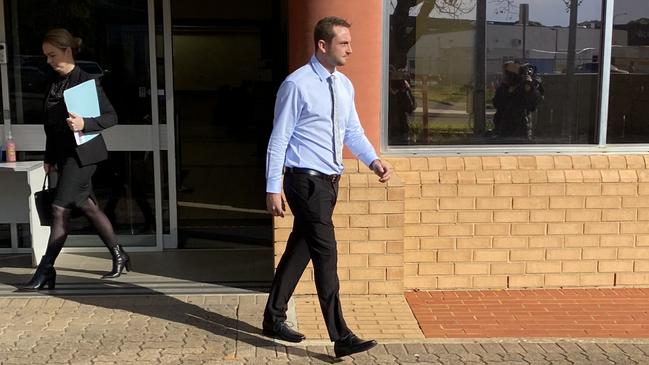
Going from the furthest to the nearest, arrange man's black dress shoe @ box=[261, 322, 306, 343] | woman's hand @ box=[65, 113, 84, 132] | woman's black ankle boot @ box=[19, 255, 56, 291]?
woman's black ankle boot @ box=[19, 255, 56, 291] < woman's hand @ box=[65, 113, 84, 132] < man's black dress shoe @ box=[261, 322, 306, 343]

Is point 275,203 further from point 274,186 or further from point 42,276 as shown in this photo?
point 42,276

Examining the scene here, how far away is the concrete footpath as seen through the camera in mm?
4023

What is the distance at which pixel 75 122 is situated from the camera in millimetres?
4797

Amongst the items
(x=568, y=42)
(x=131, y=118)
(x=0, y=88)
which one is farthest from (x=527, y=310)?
(x=0, y=88)

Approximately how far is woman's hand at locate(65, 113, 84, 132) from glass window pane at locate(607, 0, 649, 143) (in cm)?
391

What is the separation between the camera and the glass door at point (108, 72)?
6.13m

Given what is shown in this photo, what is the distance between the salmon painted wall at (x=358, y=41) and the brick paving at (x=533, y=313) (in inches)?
53.2

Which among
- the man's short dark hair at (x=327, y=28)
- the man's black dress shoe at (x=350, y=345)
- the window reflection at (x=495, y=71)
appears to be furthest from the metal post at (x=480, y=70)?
the man's black dress shoe at (x=350, y=345)

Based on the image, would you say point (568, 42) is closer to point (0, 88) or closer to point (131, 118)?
point (131, 118)

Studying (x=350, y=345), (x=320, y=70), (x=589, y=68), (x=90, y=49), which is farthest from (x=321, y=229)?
(x=90, y=49)

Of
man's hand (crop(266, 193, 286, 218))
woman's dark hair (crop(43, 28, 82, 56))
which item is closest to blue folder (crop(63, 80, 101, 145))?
woman's dark hair (crop(43, 28, 82, 56))

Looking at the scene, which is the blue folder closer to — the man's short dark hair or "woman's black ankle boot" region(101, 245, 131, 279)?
"woman's black ankle boot" region(101, 245, 131, 279)

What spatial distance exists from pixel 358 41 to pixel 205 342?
2.27 metres

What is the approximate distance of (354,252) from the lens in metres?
5.00
